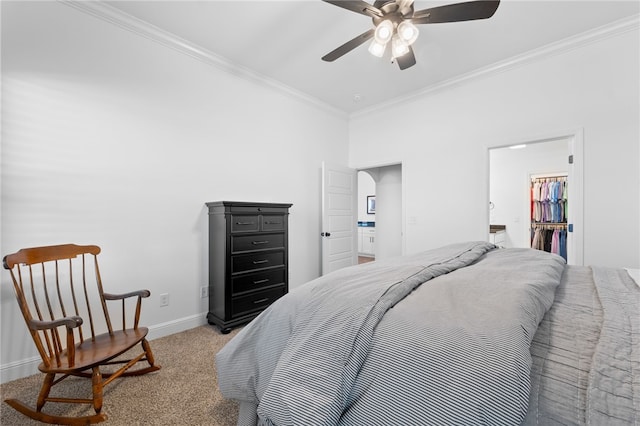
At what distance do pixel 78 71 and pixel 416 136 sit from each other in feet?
12.0

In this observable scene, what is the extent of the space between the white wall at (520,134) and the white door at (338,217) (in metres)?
0.57

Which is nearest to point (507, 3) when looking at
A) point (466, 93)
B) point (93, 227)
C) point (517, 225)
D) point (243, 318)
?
point (466, 93)

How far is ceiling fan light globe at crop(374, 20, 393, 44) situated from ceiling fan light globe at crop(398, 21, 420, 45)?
0.08m

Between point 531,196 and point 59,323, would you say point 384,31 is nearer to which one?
point 59,323

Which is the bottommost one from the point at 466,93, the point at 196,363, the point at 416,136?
the point at 196,363

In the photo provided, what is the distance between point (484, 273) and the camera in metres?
1.33

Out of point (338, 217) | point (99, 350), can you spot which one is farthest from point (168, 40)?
Answer: point (338, 217)

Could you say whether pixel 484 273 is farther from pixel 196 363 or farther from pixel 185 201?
pixel 185 201

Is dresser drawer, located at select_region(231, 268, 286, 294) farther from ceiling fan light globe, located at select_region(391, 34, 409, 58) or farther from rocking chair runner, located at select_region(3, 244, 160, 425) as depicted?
ceiling fan light globe, located at select_region(391, 34, 409, 58)

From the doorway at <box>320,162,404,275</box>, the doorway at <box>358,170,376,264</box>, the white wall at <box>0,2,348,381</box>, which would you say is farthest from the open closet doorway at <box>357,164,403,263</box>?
the white wall at <box>0,2,348,381</box>

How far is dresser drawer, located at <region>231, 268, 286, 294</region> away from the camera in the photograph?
2721 millimetres

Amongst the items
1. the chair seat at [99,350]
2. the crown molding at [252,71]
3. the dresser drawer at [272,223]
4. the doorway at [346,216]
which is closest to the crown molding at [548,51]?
the crown molding at [252,71]

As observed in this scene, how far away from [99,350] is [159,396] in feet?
1.47

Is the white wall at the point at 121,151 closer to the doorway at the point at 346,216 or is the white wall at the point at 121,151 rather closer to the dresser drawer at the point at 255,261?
the dresser drawer at the point at 255,261
